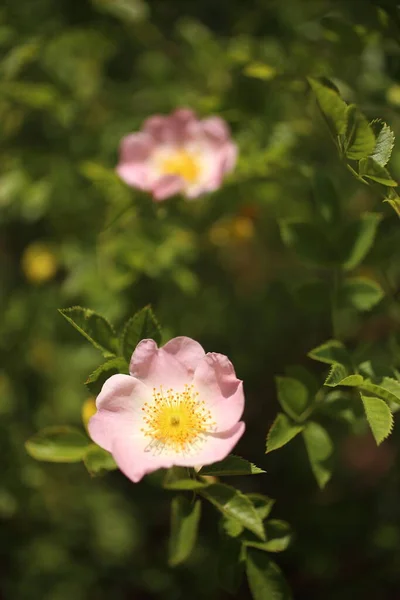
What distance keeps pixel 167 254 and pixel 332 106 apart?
62cm

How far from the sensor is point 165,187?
135cm

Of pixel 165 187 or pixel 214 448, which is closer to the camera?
pixel 214 448

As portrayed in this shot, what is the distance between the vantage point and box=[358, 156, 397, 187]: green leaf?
92cm

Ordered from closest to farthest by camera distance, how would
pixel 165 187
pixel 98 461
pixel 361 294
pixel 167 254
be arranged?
pixel 98 461, pixel 361 294, pixel 165 187, pixel 167 254

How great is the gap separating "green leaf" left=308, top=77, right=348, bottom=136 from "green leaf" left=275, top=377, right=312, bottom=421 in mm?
394

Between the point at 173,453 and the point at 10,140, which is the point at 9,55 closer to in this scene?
the point at 10,140

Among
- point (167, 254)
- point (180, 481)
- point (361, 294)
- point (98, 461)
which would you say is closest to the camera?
point (180, 481)

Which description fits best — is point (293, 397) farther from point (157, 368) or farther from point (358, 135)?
point (358, 135)

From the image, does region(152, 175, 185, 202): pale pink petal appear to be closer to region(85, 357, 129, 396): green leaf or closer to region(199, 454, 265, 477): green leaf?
region(85, 357, 129, 396): green leaf

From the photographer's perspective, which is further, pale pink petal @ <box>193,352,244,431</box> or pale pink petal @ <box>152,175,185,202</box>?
pale pink petal @ <box>152,175,185,202</box>

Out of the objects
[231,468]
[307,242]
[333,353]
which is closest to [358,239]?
[307,242]

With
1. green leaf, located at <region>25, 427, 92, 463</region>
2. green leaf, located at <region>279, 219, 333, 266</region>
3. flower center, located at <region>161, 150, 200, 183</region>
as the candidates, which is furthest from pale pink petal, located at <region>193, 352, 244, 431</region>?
flower center, located at <region>161, 150, 200, 183</region>

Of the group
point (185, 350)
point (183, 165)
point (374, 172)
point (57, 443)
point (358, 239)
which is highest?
point (374, 172)

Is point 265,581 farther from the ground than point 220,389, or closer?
closer
